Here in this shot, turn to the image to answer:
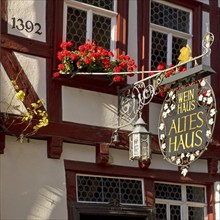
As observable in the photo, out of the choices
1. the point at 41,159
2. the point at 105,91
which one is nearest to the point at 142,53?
the point at 105,91

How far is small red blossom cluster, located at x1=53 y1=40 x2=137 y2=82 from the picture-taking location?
8.43 meters

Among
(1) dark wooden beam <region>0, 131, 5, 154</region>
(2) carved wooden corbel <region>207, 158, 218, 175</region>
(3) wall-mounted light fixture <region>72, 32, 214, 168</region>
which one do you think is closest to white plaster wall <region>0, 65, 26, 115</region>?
(1) dark wooden beam <region>0, 131, 5, 154</region>

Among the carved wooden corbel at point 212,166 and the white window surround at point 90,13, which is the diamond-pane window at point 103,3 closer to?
the white window surround at point 90,13

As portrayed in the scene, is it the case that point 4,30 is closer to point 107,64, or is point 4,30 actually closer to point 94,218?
point 107,64

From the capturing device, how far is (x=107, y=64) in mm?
8617

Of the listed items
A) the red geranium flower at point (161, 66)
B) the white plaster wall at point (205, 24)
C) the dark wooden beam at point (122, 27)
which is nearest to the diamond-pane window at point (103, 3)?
the dark wooden beam at point (122, 27)

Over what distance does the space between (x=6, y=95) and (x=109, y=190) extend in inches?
76.1

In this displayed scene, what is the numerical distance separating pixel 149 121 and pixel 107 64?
123 centimetres

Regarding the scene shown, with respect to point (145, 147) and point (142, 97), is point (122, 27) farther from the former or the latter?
point (145, 147)

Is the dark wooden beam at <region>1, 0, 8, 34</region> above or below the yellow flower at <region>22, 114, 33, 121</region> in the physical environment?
above

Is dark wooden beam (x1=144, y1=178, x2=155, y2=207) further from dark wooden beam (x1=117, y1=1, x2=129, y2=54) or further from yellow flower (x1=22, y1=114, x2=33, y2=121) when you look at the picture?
yellow flower (x1=22, y1=114, x2=33, y2=121)

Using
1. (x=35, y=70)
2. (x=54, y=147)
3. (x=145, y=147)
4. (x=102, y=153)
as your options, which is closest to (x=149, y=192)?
(x=102, y=153)

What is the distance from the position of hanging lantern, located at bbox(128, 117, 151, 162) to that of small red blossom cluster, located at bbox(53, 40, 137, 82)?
80cm

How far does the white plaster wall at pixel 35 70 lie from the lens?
27.5ft
